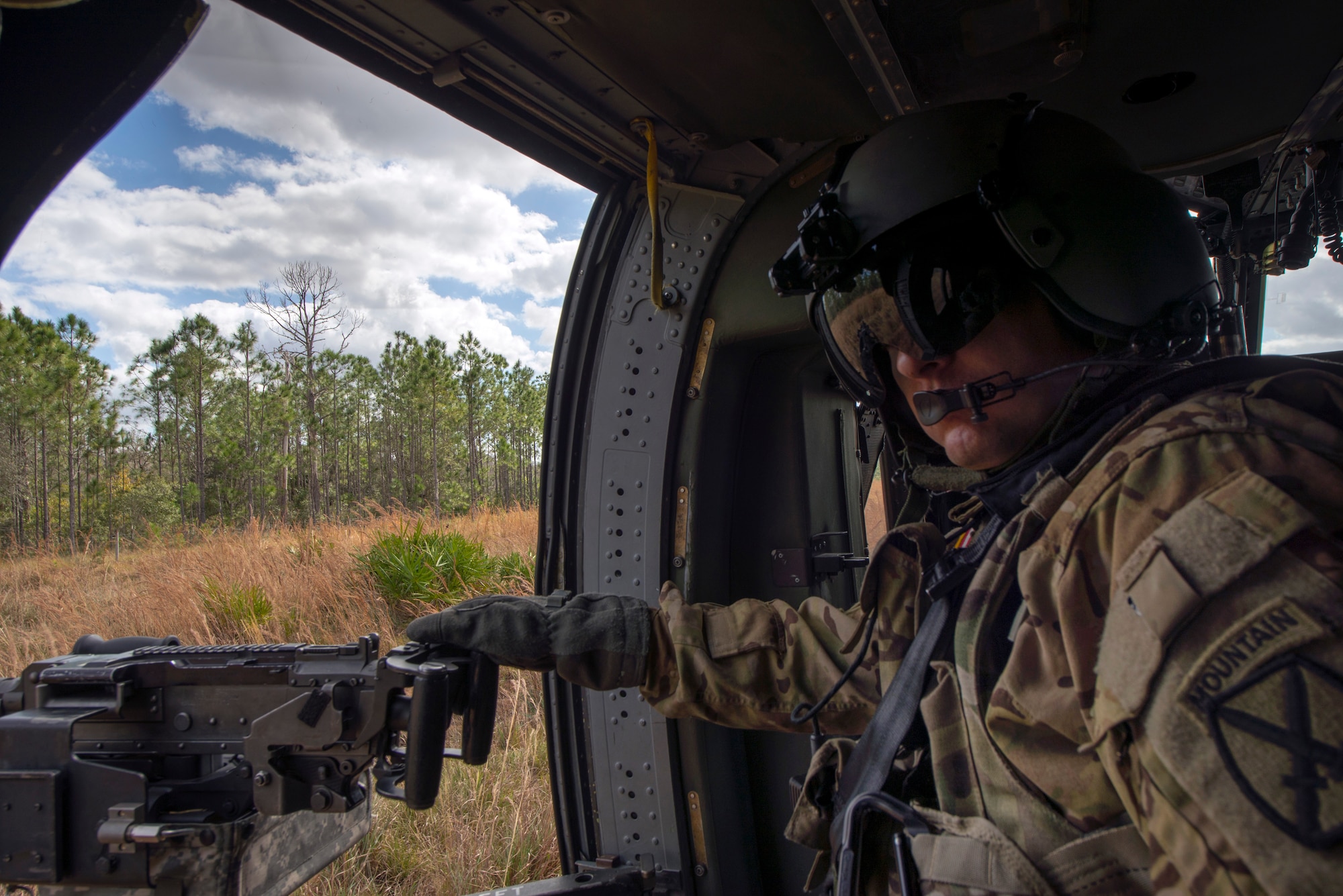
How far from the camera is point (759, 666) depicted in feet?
5.73

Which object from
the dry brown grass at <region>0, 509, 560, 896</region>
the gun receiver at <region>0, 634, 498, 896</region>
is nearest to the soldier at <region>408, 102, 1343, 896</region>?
the gun receiver at <region>0, 634, 498, 896</region>

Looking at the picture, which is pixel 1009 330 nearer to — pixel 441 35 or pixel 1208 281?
pixel 1208 281

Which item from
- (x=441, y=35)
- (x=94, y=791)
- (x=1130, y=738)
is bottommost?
(x=94, y=791)

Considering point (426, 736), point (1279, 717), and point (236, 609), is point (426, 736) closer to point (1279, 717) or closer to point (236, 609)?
point (1279, 717)

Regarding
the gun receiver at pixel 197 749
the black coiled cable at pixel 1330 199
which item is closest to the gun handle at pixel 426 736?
the gun receiver at pixel 197 749

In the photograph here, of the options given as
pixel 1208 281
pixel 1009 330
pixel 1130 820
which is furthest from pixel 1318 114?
pixel 1130 820

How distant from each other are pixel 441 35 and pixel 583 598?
137 cm

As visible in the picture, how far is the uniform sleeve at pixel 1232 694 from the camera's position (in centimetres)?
62

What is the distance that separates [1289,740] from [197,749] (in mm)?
1904

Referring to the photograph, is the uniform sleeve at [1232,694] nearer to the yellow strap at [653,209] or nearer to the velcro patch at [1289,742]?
the velcro patch at [1289,742]

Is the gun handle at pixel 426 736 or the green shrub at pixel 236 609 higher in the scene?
the gun handle at pixel 426 736

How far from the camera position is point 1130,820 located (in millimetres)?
883

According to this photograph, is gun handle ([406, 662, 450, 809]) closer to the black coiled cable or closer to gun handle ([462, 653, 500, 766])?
gun handle ([462, 653, 500, 766])

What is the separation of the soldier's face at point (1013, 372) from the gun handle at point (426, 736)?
42.6 inches
